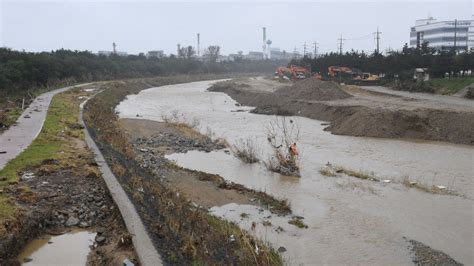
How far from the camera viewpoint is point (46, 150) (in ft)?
48.0

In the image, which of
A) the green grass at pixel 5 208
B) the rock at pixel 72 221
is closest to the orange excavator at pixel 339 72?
the rock at pixel 72 221

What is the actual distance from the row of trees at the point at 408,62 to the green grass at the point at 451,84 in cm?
528

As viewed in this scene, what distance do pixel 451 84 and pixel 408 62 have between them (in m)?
11.7

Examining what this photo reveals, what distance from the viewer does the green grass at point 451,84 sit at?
1443 inches

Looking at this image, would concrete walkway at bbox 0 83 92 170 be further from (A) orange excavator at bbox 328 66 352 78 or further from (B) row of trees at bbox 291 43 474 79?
(B) row of trees at bbox 291 43 474 79

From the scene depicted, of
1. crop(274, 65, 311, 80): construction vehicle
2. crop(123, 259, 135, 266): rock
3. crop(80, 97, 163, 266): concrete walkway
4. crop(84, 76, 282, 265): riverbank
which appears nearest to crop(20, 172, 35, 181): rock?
crop(80, 97, 163, 266): concrete walkway

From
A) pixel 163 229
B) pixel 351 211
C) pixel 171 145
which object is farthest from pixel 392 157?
pixel 163 229

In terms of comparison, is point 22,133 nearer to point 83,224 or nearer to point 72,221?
point 72,221

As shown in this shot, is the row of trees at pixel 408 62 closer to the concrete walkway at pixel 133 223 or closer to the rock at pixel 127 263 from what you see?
the concrete walkway at pixel 133 223

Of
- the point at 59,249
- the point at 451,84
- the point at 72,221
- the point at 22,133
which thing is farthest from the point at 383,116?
the point at 59,249

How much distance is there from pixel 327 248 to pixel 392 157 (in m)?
11.0

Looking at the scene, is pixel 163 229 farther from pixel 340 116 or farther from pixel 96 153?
pixel 340 116

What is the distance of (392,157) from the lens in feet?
64.1

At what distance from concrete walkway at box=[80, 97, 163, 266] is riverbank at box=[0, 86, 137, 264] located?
0.15 m
